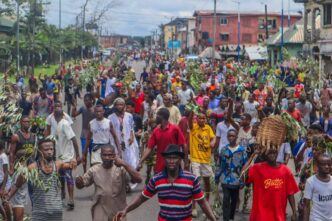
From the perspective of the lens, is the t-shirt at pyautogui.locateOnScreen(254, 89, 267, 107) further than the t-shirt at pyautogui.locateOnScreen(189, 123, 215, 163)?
Yes

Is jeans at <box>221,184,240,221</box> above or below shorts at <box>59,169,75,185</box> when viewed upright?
below

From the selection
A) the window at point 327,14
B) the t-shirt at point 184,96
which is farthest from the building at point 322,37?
the t-shirt at point 184,96

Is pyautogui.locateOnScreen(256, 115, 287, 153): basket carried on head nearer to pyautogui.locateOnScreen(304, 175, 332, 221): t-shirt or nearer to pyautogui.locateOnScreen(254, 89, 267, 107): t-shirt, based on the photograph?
pyautogui.locateOnScreen(304, 175, 332, 221): t-shirt

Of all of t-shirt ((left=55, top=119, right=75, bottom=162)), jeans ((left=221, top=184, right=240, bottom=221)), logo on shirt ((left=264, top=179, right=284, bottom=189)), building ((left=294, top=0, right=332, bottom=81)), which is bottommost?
jeans ((left=221, top=184, right=240, bottom=221))

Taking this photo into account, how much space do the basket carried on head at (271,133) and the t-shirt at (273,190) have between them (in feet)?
2.12

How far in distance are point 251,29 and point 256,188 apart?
97363 millimetres

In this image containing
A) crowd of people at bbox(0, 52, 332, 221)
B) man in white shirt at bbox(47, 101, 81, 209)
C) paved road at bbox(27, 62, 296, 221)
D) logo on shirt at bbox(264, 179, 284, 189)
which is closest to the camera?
crowd of people at bbox(0, 52, 332, 221)

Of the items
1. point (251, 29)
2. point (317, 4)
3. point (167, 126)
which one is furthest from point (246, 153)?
point (251, 29)

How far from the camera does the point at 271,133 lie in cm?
903

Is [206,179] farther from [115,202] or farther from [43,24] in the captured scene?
[43,24]

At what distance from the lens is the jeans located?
10.6 m

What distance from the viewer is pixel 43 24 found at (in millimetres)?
56750

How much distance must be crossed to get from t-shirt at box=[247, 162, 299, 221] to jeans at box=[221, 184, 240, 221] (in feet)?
8.46

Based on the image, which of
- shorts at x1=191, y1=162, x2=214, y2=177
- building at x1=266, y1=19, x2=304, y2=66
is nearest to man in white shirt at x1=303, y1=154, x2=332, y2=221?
shorts at x1=191, y1=162, x2=214, y2=177
